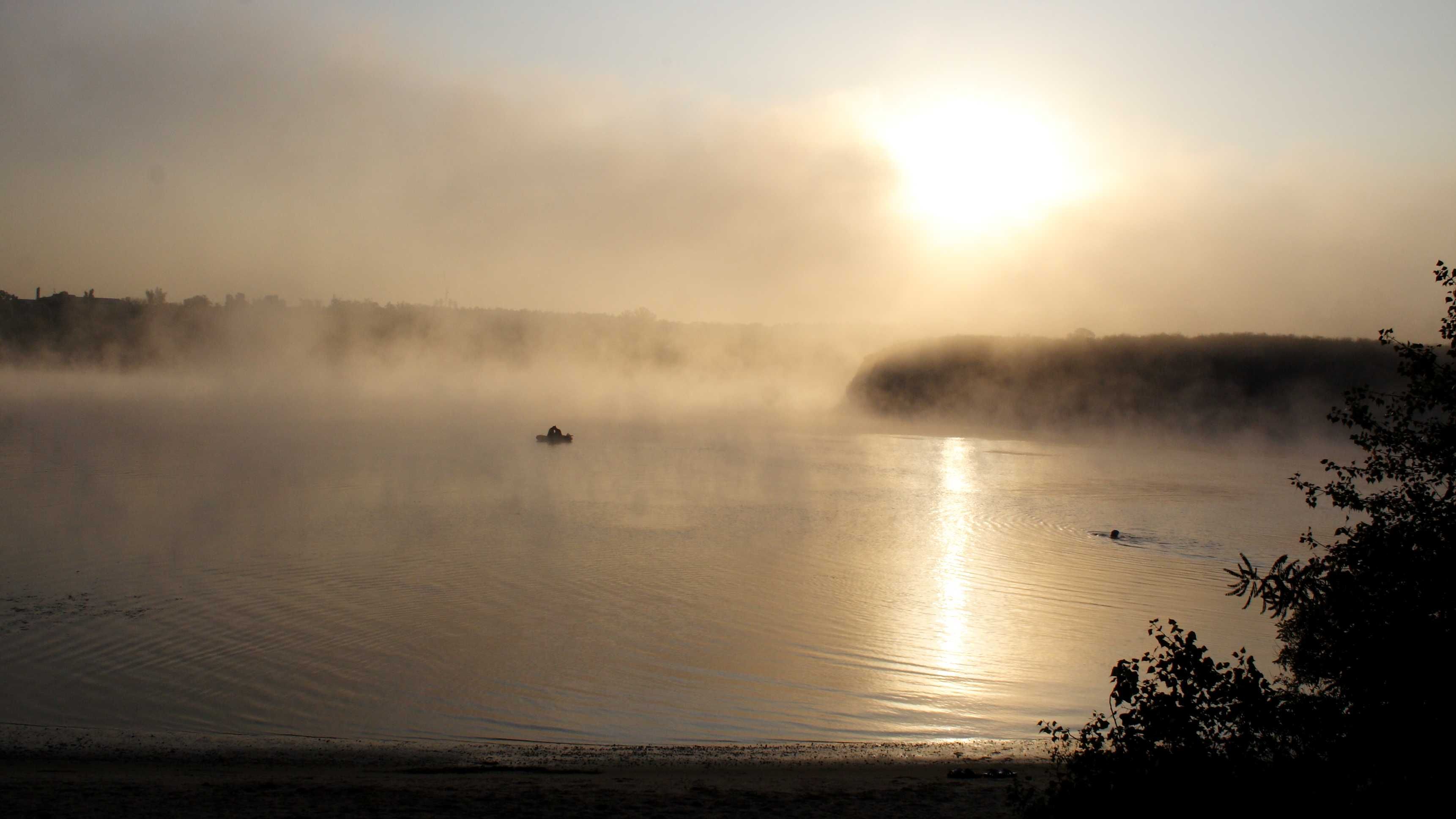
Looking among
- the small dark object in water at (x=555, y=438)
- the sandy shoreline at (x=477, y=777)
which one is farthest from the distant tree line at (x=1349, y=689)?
the small dark object in water at (x=555, y=438)

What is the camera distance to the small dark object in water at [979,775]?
9.05m

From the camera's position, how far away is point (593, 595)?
17.8m

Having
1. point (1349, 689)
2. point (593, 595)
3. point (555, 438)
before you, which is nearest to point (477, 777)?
point (1349, 689)

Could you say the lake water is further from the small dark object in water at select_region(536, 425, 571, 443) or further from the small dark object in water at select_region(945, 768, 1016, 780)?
the small dark object in water at select_region(536, 425, 571, 443)

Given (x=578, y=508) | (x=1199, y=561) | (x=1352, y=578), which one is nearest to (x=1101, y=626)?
(x=1199, y=561)

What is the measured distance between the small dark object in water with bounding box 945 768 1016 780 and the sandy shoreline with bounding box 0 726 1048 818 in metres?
0.07

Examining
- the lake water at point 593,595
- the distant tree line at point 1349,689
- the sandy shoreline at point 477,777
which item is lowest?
the lake water at point 593,595

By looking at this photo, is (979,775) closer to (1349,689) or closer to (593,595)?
(1349,689)

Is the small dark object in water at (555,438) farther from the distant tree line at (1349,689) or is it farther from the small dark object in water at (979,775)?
the distant tree line at (1349,689)

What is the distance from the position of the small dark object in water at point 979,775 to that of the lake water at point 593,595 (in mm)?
1758

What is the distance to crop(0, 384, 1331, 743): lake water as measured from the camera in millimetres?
11664

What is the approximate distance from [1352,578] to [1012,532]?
2150 centimetres

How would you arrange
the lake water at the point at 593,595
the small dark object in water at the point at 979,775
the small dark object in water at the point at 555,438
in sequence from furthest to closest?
the small dark object in water at the point at 555,438 → the lake water at the point at 593,595 → the small dark object in water at the point at 979,775

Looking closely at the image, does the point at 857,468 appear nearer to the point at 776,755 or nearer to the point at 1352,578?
the point at 776,755
